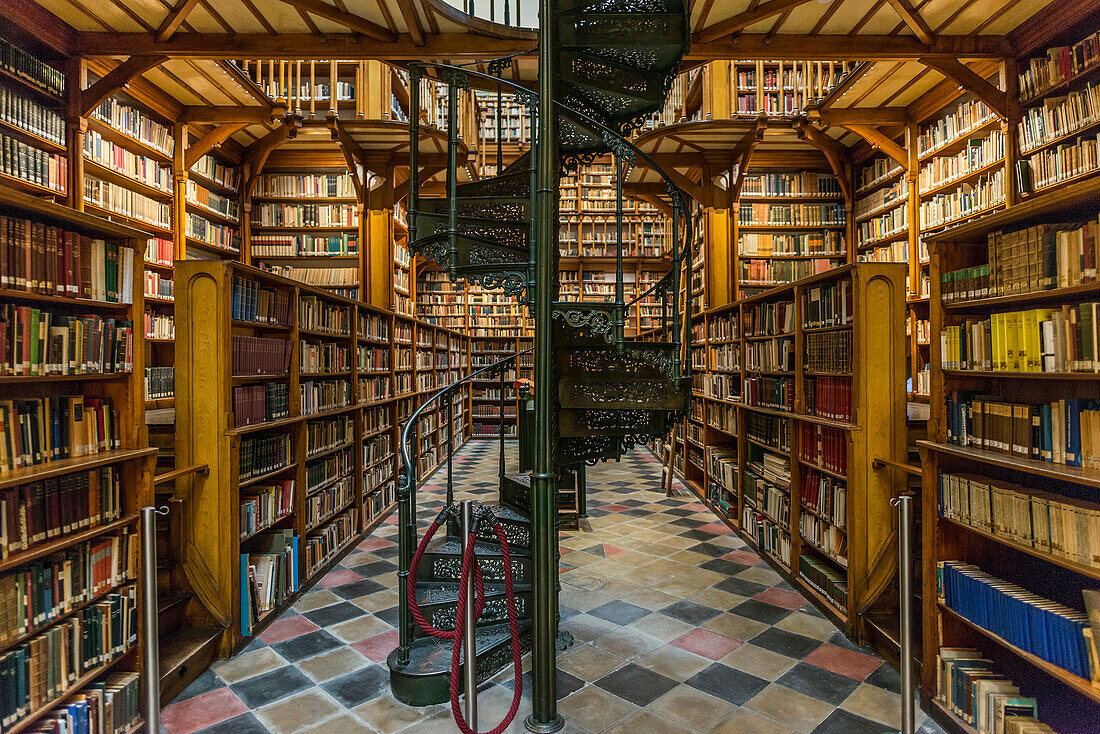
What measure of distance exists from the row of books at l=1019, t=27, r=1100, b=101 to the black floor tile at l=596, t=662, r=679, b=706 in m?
Answer: 4.59

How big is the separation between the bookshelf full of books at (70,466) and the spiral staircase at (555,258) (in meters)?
1.08

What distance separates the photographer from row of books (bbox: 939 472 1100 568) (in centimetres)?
182

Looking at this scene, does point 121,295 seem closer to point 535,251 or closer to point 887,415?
point 535,251

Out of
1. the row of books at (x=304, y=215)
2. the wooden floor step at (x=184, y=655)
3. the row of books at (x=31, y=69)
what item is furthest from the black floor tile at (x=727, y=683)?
the row of books at (x=304, y=215)

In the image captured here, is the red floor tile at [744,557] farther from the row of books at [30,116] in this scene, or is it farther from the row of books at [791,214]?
the row of books at [30,116]

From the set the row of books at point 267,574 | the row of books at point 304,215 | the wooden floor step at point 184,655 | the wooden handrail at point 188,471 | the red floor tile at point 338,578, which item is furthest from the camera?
the row of books at point 304,215

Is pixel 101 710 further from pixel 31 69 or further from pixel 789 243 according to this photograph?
pixel 789 243

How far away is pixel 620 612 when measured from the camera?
3.49 m

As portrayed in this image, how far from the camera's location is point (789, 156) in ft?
23.1

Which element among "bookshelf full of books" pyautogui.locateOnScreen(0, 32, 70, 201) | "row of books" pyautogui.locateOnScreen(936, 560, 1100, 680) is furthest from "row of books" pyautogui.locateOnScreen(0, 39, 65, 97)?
"row of books" pyautogui.locateOnScreen(936, 560, 1100, 680)

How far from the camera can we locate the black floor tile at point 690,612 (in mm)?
3377

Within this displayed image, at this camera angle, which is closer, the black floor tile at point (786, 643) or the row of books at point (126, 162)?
the black floor tile at point (786, 643)

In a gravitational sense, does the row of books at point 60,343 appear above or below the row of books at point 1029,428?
above

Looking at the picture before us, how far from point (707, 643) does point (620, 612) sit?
0.58m
